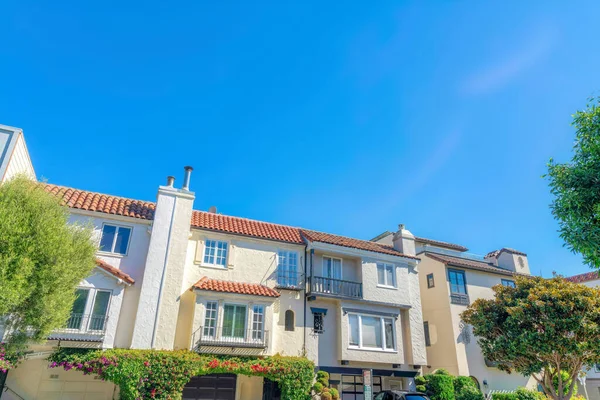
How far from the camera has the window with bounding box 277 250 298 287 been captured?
23688 mm

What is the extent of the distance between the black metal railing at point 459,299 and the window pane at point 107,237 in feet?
74.5

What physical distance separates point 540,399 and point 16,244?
1105 inches

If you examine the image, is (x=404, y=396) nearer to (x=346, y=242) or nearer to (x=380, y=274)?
(x=380, y=274)

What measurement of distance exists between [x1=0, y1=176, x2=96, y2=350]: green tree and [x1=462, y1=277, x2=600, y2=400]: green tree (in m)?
20.1

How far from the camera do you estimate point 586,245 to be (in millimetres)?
11984

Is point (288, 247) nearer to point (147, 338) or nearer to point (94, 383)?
point (147, 338)

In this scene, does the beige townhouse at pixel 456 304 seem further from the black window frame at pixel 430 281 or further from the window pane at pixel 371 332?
the window pane at pixel 371 332

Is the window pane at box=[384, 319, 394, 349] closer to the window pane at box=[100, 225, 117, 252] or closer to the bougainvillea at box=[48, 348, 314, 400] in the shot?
the bougainvillea at box=[48, 348, 314, 400]

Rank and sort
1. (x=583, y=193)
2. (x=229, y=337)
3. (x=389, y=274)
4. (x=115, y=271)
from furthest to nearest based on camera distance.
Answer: (x=389, y=274) < (x=229, y=337) < (x=115, y=271) < (x=583, y=193)

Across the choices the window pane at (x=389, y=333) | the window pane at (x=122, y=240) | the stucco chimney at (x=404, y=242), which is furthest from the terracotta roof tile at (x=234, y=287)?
the stucco chimney at (x=404, y=242)

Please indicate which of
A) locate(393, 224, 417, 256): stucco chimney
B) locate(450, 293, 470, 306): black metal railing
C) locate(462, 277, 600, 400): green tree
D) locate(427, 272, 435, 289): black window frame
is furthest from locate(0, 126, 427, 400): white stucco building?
locate(462, 277, 600, 400): green tree

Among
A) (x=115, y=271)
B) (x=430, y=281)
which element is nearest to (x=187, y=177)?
(x=115, y=271)

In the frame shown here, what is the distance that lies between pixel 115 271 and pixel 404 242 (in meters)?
19.1

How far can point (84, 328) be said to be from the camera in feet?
58.8
